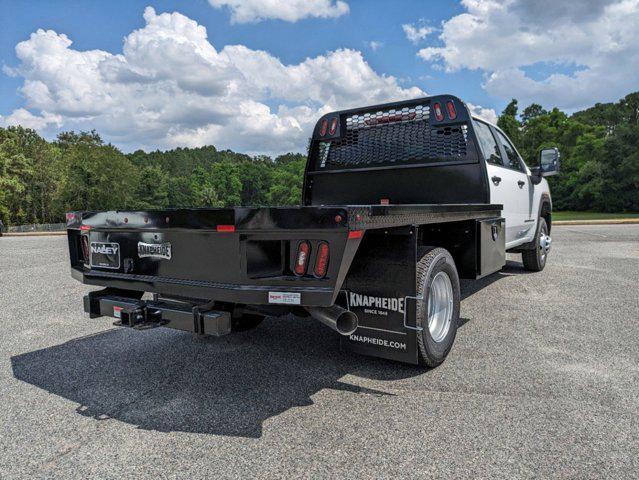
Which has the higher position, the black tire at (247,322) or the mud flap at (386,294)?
the mud flap at (386,294)

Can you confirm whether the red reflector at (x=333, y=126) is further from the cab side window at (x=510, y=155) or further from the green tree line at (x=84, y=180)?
the green tree line at (x=84, y=180)

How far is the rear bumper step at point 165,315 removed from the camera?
300 centimetres

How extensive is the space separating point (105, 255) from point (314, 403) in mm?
1918

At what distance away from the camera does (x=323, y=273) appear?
2.76 metres

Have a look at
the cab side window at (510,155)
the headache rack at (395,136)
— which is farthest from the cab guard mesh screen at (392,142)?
the cab side window at (510,155)

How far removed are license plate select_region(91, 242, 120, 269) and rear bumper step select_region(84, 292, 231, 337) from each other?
0.25m

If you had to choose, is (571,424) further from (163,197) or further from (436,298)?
(163,197)

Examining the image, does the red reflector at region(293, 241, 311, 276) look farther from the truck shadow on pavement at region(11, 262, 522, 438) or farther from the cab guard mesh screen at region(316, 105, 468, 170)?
the cab guard mesh screen at region(316, 105, 468, 170)

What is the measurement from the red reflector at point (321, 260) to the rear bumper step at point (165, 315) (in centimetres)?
70

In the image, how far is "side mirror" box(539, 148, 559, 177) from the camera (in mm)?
6763

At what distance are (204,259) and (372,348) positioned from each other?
1.36 m

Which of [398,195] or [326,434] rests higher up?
[398,195]

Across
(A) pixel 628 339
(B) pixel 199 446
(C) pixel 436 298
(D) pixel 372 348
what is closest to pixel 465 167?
(C) pixel 436 298

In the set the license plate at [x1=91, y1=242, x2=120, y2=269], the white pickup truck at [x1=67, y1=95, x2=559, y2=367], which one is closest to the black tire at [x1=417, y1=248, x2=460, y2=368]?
the white pickup truck at [x1=67, y1=95, x2=559, y2=367]
